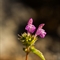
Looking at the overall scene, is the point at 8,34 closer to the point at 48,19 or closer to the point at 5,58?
the point at 5,58

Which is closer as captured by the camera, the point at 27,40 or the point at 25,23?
the point at 27,40

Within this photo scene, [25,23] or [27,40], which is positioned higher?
[25,23]

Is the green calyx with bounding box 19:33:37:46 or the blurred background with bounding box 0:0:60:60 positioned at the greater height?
the blurred background with bounding box 0:0:60:60

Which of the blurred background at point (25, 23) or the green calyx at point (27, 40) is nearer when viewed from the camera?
the green calyx at point (27, 40)

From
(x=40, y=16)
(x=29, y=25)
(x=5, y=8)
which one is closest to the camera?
(x=29, y=25)

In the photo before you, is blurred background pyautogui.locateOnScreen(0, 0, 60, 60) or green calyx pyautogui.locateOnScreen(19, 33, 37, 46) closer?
green calyx pyautogui.locateOnScreen(19, 33, 37, 46)

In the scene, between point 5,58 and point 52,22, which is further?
point 52,22

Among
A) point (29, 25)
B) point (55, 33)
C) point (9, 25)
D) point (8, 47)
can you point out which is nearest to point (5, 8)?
point (9, 25)

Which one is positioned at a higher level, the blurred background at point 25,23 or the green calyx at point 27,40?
the blurred background at point 25,23
